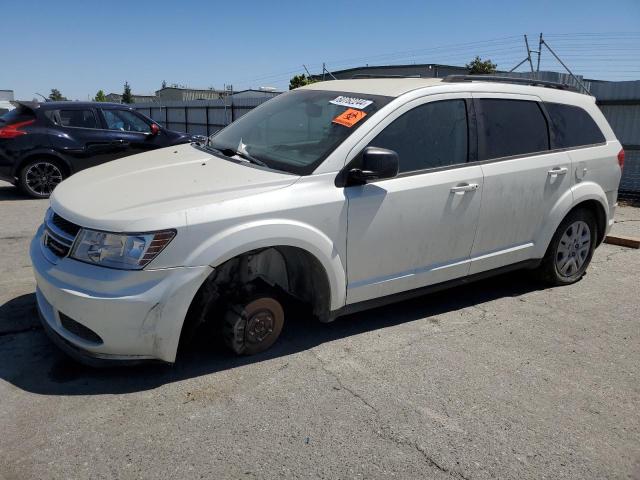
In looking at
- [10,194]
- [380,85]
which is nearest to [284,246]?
[380,85]

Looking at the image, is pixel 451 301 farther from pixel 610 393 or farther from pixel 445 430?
pixel 445 430

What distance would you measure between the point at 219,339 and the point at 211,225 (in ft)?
3.00

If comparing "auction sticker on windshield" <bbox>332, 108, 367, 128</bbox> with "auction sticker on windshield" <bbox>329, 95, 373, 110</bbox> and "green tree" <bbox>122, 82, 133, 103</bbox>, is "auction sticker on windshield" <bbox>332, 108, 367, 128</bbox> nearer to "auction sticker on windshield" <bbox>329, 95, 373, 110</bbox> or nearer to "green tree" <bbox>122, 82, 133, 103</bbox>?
"auction sticker on windshield" <bbox>329, 95, 373, 110</bbox>

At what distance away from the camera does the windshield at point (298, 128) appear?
3645 millimetres

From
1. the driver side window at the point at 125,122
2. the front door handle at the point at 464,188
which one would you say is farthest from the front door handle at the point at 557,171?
the driver side window at the point at 125,122

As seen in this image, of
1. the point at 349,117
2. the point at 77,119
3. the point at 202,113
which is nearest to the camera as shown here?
the point at 349,117

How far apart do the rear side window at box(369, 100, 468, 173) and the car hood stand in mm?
806

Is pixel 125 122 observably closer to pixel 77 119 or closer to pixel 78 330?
pixel 77 119

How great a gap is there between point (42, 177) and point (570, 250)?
7.92 meters

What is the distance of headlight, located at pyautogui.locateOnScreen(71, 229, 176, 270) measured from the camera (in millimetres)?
2900

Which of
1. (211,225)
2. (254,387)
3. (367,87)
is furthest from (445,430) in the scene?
(367,87)

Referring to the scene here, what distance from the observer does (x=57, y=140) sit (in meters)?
8.88

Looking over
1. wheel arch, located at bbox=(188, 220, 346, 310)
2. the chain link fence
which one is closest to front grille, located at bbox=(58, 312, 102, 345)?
wheel arch, located at bbox=(188, 220, 346, 310)

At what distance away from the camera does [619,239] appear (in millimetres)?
6809
